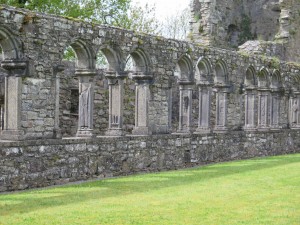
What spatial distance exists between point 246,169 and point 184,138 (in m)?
2.09

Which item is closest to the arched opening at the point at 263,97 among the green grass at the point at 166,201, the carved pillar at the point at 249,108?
the carved pillar at the point at 249,108

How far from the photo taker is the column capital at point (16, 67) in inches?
520

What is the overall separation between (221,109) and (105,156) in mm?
6808

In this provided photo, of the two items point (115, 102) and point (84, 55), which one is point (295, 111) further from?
point (84, 55)

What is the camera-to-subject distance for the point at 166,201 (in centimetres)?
1102

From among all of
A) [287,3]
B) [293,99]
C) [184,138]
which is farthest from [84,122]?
[287,3]

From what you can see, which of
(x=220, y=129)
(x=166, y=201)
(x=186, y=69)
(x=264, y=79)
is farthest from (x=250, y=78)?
(x=166, y=201)

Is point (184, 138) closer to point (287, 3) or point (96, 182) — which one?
point (96, 182)

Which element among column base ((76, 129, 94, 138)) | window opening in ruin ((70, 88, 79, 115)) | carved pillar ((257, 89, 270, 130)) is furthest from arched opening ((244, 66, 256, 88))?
column base ((76, 129, 94, 138))

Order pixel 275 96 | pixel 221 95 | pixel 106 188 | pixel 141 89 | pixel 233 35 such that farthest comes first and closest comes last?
pixel 233 35 < pixel 275 96 < pixel 221 95 < pixel 141 89 < pixel 106 188

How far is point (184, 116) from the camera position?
19.1m

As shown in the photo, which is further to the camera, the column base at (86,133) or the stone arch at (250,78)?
the stone arch at (250,78)

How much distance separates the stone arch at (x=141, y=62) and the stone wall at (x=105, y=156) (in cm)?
164

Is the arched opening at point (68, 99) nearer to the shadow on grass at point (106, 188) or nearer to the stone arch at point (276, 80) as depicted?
the shadow on grass at point (106, 188)
